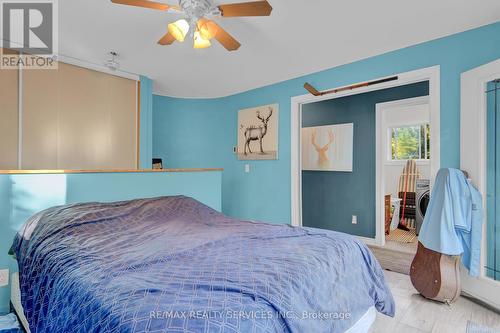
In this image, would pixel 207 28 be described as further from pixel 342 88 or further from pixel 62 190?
pixel 342 88

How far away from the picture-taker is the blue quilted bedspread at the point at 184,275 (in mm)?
891

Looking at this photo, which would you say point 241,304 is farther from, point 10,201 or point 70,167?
point 70,167

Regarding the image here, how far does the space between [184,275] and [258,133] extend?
303 cm

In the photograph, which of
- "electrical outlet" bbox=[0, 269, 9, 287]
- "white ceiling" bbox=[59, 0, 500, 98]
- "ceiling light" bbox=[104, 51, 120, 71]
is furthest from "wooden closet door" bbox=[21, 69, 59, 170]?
"electrical outlet" bbox=[0, 269, 9, 287]

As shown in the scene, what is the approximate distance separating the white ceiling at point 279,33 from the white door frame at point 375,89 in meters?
0.31

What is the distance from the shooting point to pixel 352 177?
4.30 metres

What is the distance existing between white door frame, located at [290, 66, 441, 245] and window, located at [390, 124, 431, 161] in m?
2.58

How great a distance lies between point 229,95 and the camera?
4.42 m

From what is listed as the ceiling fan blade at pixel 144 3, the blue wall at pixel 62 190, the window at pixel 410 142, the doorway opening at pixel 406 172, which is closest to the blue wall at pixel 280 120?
the blue wall at pixel 62 190

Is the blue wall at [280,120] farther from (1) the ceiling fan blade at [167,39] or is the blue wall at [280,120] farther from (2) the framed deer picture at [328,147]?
(1) the ceiling fan blade at [167,39]

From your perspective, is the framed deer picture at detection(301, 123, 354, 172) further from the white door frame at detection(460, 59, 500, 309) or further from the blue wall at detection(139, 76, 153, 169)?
the blue wall at detection(139, 76, 153, 169)

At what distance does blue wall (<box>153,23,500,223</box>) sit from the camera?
244 cm

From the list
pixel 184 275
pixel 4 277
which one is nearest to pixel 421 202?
pixel 184 275

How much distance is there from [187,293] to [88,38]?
8.38 feet
